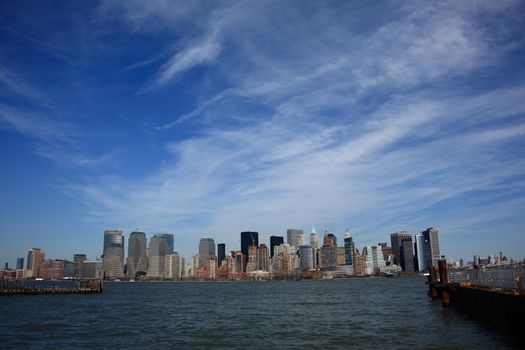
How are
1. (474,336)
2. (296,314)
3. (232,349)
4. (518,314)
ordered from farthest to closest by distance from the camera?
(296,314), (474,336), (232,349), (518,314)

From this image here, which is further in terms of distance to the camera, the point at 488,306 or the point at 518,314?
the point at 488,306

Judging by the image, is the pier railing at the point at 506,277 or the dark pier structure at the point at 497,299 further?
the pier railing at the point at 506,277

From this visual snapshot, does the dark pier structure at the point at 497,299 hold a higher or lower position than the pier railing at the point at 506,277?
lower

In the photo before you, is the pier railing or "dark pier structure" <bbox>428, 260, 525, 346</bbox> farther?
the pier railing

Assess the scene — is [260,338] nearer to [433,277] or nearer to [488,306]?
[488,306]

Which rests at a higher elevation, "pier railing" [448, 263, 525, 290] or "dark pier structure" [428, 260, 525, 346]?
"pier railing" [448, 263, 525, 290]

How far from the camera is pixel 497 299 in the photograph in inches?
1635

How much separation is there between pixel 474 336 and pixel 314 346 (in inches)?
577

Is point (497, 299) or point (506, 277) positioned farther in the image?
point (506, 277)

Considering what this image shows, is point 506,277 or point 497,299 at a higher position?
point 506,277

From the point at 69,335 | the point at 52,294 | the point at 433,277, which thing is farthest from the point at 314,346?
the point at 52,294

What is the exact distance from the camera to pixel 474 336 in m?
39.7

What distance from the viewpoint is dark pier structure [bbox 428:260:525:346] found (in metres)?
34.3

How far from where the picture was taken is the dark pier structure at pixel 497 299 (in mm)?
34269
